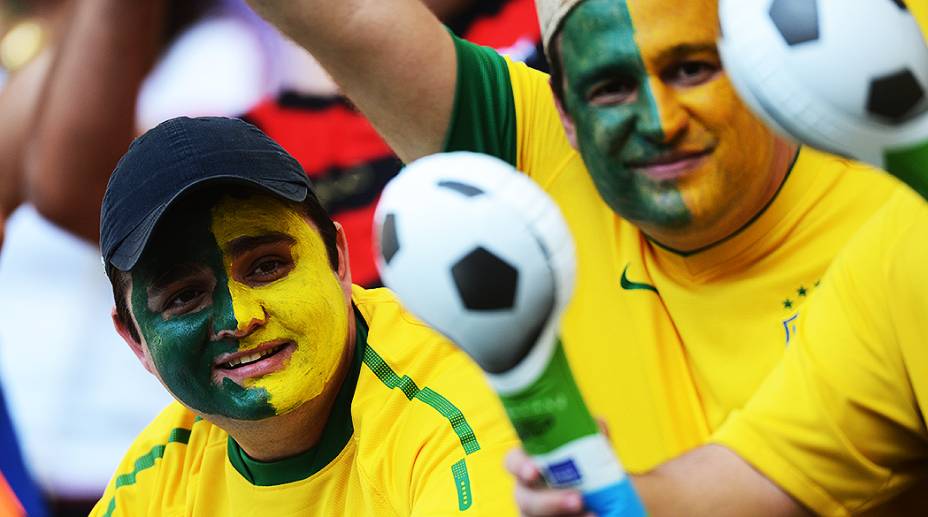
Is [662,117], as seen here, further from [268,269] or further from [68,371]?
[68,371]

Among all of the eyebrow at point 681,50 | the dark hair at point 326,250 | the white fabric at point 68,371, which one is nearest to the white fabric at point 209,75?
the white fabric at point 68,371

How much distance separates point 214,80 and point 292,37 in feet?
4.27

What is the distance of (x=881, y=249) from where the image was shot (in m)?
1.48

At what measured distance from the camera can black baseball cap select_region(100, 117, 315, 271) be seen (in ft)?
6.59

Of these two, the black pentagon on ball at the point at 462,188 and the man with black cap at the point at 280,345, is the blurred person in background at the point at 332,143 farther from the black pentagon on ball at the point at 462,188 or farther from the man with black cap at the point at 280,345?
the black pentagon on ball at the point at 462,188

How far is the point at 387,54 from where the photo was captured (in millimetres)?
2152

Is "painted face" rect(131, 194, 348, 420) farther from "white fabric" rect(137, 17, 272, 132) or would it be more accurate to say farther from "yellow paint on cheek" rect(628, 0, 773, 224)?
"white fabric" rect(137, 17, 272, 132)

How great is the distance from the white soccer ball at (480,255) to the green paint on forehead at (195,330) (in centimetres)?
69

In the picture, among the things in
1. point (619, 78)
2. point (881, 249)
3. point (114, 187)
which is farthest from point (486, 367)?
point (114, 187)

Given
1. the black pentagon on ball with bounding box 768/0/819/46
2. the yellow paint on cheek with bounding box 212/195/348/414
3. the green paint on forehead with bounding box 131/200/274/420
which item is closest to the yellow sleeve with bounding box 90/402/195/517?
the green paint on forehead with bounding box 131/200/274/420

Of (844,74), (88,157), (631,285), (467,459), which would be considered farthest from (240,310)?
(88,157)

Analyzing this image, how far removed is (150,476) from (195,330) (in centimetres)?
49

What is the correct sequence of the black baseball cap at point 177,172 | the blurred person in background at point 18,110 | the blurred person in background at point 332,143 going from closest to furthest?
the black baseball cap at point 177,172, the blurred person in background at point 332,143, the blurred person in background at point 18,110

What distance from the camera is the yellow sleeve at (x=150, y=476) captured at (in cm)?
229
